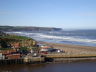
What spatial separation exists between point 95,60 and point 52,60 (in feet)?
32.8

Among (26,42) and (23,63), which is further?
(26,42)

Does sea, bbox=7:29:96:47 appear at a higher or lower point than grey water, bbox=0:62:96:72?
higher

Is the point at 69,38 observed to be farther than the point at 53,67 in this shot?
Yes

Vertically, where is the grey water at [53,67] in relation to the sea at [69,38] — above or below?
below

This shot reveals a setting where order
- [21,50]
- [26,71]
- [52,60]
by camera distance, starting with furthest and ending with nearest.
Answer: [21,50], [52,60], [26,71]

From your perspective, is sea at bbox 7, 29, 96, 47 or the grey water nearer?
the grey water

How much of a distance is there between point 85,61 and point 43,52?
34.8 feet

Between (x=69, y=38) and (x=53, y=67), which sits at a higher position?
(x=69, y=38)

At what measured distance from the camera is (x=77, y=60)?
42688mm

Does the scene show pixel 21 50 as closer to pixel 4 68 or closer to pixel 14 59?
pixel 14 59

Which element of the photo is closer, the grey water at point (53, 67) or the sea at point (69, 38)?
the grey water at point (53, 67)

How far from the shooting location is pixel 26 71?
34781mm

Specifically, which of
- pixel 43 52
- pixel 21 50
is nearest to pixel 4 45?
pixel 21 50

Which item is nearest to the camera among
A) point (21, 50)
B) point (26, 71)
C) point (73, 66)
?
point (26, 71)
